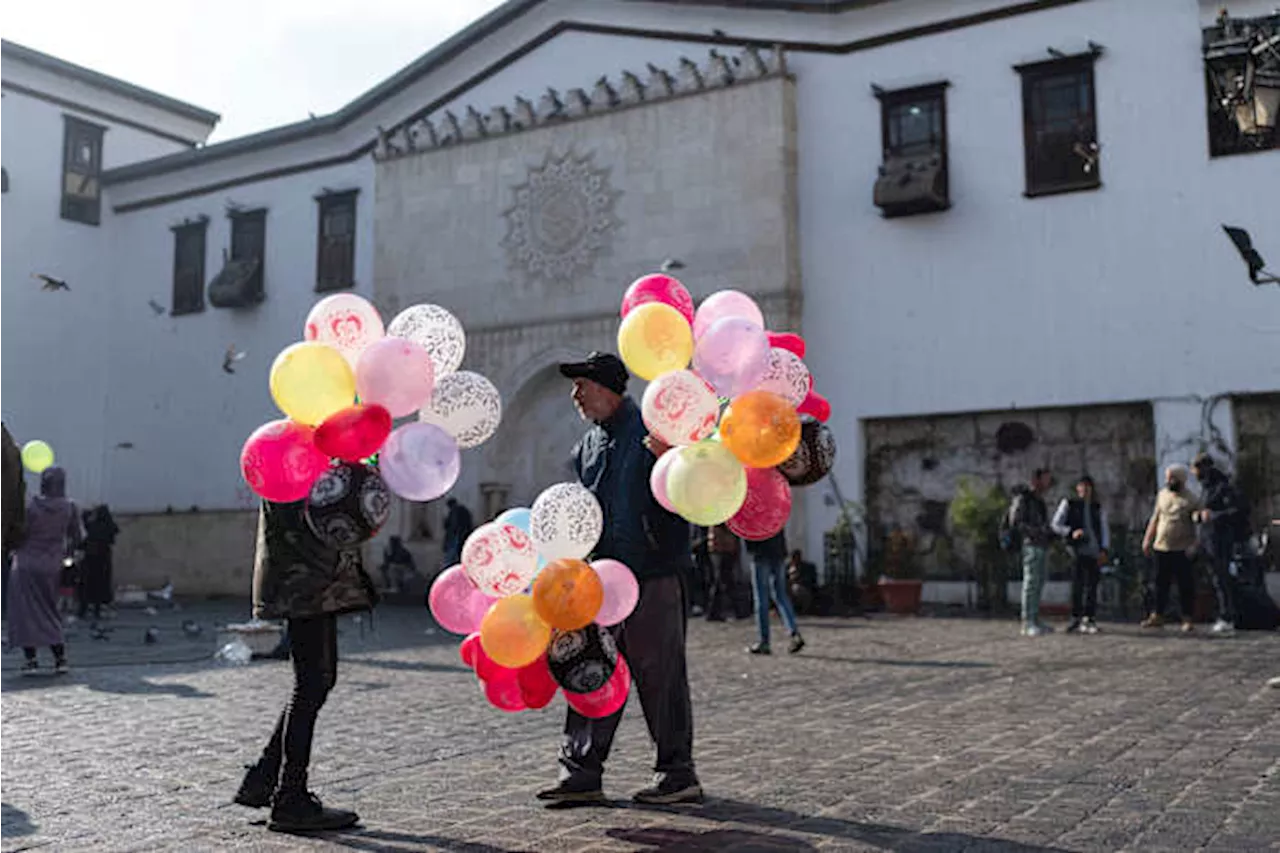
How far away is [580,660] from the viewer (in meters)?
4.84

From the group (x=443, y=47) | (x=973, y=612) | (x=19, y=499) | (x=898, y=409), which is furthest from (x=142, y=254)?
(x=19, y=499)

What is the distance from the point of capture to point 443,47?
22484 mm

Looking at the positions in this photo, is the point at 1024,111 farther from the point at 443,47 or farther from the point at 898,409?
the point at 443,47

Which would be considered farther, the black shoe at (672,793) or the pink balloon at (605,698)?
the black shoe at (672,793)

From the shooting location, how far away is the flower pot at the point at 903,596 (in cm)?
1677

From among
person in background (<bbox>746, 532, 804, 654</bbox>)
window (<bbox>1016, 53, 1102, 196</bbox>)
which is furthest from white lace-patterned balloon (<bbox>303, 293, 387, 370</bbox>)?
window (<bbox>1016, 53, 1102, 196</bbox>)

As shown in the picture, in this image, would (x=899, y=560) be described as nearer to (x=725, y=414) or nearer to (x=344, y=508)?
(x=725, y=414)

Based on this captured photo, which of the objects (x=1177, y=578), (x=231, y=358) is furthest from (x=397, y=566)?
(x=1177, y=578)

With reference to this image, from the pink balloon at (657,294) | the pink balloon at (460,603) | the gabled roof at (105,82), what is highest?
the gabled roof at (105,82)

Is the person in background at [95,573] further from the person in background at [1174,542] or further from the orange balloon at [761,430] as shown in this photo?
the orange balloon at [761,430]

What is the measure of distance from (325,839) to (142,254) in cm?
2476

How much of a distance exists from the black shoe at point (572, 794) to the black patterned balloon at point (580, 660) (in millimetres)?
518

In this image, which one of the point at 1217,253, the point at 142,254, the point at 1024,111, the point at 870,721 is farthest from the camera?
the point at 142,254

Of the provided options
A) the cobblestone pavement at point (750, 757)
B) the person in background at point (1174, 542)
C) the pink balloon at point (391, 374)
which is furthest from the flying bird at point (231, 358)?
the pink balloon at point (391, 374)
